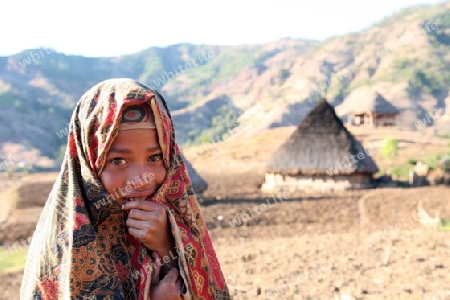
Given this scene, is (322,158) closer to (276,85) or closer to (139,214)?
(139,214)

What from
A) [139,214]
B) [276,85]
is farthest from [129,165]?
[276,85]

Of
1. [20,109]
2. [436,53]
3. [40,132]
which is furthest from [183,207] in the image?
[436,53]

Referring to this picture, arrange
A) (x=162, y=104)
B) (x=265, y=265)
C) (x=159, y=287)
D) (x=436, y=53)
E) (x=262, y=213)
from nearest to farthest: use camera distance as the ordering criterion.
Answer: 1. (x=159, y=287)
2. (x=162, y=104)
3. (x=265, y=265)
4. (x=262, y=213)
5. (x=436, y=53)

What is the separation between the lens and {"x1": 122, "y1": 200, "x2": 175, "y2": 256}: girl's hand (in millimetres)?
1629

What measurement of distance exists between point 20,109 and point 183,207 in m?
57.8

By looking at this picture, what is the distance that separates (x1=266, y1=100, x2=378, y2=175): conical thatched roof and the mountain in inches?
600

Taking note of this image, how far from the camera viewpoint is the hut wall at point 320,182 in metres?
15.5

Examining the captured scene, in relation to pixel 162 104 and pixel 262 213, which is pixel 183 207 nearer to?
pixel 162 104

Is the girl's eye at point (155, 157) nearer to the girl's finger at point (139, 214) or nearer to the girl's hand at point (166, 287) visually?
the girl's finger at point (139, 214)

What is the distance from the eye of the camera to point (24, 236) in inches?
402

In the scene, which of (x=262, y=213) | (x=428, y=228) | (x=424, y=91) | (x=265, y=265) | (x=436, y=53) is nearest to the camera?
(x=265, y=265)

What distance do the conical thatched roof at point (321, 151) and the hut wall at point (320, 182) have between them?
1.00 feet

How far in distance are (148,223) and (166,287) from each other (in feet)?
0.70

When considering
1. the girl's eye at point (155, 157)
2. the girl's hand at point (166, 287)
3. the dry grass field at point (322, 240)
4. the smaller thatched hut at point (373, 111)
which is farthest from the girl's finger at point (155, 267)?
the smaller thatched hut at point (373, 111)
